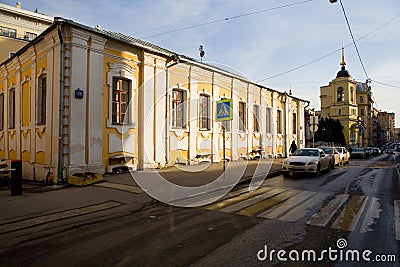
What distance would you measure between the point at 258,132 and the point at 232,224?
19.6m

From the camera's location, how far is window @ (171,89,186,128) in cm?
1694

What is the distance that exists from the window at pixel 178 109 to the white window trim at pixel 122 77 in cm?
302

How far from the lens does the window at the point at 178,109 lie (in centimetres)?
1694

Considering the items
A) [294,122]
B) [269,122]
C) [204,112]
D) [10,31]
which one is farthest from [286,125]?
[10,31]

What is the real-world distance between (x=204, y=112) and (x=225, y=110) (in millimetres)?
7692

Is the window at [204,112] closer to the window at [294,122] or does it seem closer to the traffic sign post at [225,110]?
the traffic sign post at [225,110]

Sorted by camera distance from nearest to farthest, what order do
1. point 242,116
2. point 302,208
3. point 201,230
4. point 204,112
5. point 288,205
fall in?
point 201,230 < point 302,208 < point 288,205 < point 204,112 < point 242,116

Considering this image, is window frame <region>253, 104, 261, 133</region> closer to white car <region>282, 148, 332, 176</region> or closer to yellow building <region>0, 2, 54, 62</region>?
white car <region>282, 148, 332, 176</region>

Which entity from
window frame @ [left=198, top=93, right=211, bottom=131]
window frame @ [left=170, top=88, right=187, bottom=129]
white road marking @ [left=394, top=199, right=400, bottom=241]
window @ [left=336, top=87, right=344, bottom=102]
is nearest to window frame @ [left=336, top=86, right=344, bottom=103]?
window @ [left=336, top=87, right=344, bottom=102]

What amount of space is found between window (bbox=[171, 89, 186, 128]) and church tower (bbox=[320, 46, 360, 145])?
6358 cm

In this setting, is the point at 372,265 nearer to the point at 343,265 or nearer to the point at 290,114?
the point at 343,265

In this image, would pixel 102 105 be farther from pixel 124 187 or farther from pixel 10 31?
pixel 10 31

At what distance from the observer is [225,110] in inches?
465

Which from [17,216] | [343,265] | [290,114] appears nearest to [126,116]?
[17,216]
